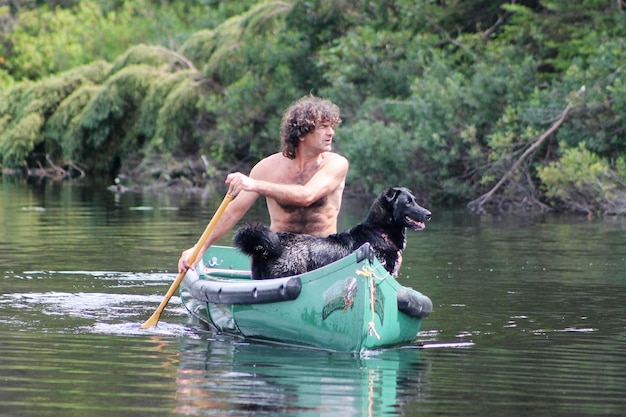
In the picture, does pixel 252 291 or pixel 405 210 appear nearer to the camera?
pixel 252 291

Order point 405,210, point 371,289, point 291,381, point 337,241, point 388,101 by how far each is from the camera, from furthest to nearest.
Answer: point 388,101
point 337,241
point 405,210
point 371,289
point 291,381

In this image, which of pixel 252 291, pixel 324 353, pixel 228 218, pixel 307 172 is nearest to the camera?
pixel 324 353

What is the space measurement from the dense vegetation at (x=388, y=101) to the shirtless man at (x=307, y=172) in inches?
455

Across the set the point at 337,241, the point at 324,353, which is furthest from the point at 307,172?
the point at 324,353

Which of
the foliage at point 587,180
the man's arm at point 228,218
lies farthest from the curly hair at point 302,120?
the foliage at point 587,180

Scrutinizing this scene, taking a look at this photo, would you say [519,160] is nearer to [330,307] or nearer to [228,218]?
[228,218]

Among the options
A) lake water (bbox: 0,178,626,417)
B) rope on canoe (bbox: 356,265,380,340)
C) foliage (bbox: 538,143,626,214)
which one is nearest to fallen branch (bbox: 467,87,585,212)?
foliage (bbox: 538,143,626,214)

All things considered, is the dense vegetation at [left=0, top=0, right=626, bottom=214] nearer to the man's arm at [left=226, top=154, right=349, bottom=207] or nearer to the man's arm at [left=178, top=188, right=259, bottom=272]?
the man's arm at [left=178, top=188, right=259, bottom=272]

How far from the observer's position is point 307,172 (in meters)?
8.14

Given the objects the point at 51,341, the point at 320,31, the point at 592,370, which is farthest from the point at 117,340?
the point at 320,31

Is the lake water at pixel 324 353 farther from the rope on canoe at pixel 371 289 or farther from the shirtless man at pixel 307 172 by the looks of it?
the shirtless man at pixel 307 172

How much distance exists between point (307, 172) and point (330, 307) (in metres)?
1.15

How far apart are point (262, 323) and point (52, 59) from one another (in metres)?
39.7

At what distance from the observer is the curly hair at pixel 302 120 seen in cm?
798
